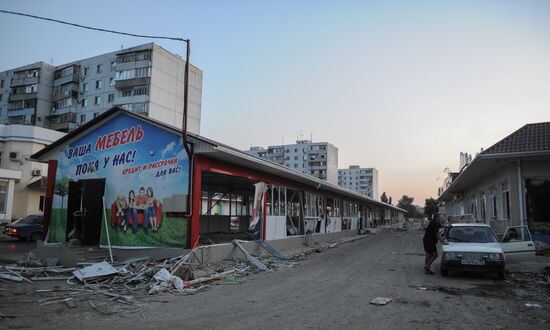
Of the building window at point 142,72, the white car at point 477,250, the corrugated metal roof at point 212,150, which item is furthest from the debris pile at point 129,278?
the building window at point 142,72

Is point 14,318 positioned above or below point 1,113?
below

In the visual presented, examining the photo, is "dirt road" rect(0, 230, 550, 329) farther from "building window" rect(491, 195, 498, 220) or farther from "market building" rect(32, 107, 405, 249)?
"building window" rect(491, 195, 498, 220)

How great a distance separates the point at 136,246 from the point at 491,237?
11525 millimetres

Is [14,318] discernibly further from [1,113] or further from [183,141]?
[1,113]

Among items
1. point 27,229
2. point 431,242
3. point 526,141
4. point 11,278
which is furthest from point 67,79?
point 431,242

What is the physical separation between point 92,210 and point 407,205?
530 ft

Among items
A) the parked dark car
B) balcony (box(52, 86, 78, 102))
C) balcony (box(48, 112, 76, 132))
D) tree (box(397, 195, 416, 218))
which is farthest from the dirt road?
tree (box(397, 195, 416, 218))

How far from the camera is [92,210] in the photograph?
15.3 m

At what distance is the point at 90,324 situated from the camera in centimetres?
661

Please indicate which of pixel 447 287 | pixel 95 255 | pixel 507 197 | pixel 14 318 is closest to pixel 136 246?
pixel 95 255

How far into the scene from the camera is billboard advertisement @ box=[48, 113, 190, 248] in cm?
1379

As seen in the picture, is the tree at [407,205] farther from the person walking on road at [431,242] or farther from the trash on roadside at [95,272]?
the trash on roadside at [95,272]

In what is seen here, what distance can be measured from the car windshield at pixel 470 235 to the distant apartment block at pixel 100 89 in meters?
49.9

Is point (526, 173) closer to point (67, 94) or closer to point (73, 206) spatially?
point (73, 206)
